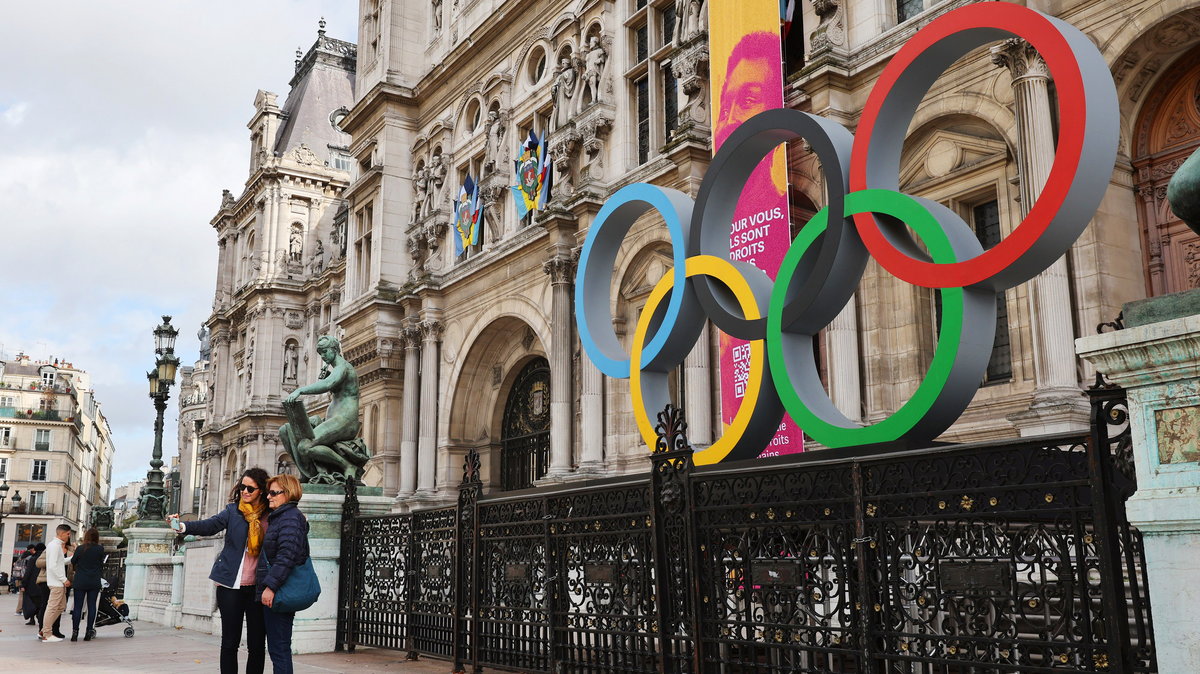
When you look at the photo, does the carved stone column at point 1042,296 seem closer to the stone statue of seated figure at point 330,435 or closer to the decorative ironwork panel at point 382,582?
the decorative ironwork panel at point 382,582

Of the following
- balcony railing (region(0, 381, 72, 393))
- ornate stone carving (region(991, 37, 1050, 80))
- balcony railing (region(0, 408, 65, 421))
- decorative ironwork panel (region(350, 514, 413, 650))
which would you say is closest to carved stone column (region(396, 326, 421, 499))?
decorative ironwork panel (region(350, 514, 413, 650))

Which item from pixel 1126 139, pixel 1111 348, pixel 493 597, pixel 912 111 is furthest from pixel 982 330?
pixel 1126 139

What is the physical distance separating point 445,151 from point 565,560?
2203cm

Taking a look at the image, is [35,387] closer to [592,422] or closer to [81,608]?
[592,422]

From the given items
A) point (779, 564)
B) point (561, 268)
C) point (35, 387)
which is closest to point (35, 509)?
point (35, 387)

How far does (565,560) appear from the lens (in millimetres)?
9336

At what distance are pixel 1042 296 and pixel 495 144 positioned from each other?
16.8 meters

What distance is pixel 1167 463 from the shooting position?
178 inches

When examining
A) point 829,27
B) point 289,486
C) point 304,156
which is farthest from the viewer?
point 304,156

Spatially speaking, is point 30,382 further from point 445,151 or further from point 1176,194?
point 1176,194

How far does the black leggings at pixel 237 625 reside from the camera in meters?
8.20

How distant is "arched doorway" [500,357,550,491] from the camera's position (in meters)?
26.6

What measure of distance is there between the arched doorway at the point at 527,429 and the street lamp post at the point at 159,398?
28.2 ft

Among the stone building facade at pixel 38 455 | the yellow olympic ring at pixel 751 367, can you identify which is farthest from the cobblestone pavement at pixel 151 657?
the stone building facade at pixel 38 455
